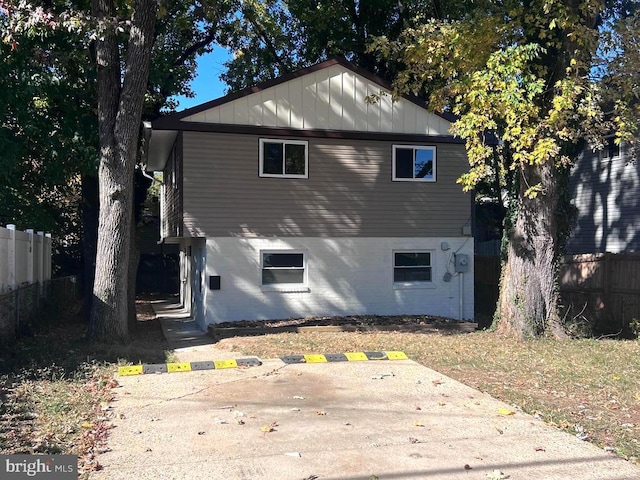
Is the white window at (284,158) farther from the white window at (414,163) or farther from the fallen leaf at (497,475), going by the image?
the fallen leaf at (497,475)

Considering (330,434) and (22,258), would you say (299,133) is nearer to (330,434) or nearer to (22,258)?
(22,258)

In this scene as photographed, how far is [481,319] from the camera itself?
55.2 ft

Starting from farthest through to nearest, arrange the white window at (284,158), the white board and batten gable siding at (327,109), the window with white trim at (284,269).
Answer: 1. the window with white trim at (284,269)
2. the white window at (284,158)
3. the white board and batten gable siding at (327,109)

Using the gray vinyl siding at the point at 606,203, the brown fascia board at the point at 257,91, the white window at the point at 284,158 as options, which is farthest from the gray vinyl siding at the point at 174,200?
the gray vinyl siding at the point at 606,203

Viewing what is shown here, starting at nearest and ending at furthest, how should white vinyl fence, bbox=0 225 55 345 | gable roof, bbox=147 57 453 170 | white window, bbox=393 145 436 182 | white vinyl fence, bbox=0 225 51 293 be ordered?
white vinyl fence, bbox=0 225 55 345 → white vinyl fence, bbox=0 225 51 293 → gable roof, bbox=147 57 453 170 → white window, bbox=393 145 436 182

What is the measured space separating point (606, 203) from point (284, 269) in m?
12.3

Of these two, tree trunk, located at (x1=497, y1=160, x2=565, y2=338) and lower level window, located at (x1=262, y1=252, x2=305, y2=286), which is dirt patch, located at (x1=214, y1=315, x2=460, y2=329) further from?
tree trunk, located at (x1=497, y1=160, x2=565, y2=338)

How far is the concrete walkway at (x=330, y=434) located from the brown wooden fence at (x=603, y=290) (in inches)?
281

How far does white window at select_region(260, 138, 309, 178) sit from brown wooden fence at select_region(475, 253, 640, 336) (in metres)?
6.79

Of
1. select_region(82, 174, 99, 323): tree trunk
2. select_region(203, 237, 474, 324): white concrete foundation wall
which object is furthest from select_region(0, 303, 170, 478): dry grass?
select_region(82, 174, 99, 323): tree trunk

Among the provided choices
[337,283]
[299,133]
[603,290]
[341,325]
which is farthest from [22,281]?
[603,290]

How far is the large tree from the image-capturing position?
10086 millimetres

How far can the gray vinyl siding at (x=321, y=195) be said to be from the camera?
13797 mm

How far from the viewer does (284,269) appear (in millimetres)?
14555
